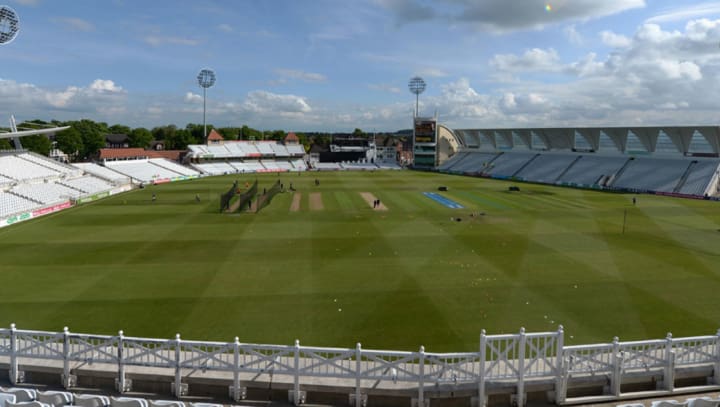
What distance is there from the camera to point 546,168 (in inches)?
3172

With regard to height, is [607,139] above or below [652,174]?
above

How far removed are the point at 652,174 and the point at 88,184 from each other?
70.7m

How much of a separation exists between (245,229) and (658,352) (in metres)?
25.2

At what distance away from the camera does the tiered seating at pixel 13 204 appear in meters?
34.8

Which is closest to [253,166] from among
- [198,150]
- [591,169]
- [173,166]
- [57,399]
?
[198,150]

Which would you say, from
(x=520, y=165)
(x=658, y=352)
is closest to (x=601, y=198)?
(x=520, y=165)

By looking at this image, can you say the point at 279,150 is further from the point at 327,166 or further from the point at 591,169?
the point at 591,169

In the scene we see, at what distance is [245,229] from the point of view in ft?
103

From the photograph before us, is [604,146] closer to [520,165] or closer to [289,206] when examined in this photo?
[520,165]

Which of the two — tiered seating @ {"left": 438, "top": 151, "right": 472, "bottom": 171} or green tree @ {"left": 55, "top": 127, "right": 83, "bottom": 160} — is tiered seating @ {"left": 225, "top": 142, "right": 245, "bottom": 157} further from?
tiered seating @ {"left": 438, "top": 151, "right": 472, "bottom": 171}

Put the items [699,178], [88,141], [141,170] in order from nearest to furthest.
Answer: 1. [699,178]
2. [141,170]
3. [88,141]

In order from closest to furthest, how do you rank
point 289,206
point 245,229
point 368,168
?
point 245,229 → point 289,206 → point 368,168

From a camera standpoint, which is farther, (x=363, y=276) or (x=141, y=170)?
(x=141, y=170)

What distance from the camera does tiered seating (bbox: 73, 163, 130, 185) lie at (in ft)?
192
